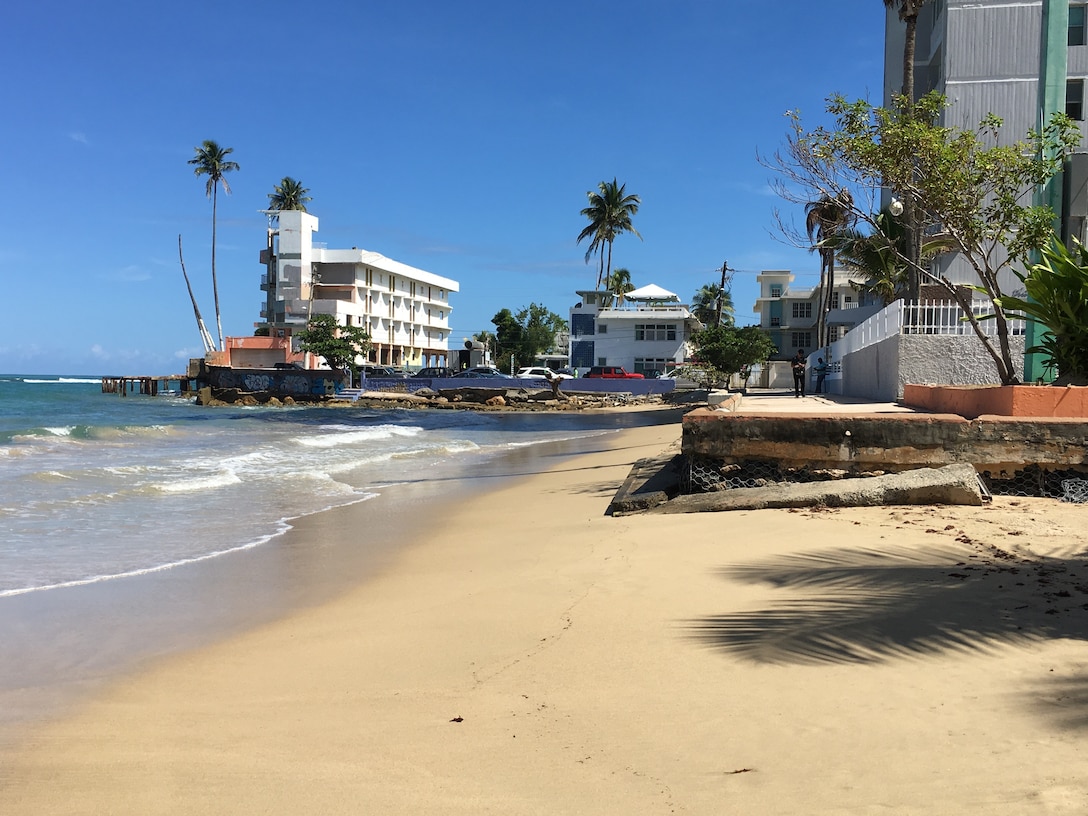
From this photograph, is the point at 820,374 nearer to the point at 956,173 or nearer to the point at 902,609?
the point at 956,173

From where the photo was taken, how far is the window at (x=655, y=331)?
68.5m

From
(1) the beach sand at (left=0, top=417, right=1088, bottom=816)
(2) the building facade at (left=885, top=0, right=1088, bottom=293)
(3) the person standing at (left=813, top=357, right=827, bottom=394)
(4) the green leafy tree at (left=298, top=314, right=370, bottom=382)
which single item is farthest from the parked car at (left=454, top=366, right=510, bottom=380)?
(1) the beach sand at (left=0, top=417, right=1088, bottom=816)

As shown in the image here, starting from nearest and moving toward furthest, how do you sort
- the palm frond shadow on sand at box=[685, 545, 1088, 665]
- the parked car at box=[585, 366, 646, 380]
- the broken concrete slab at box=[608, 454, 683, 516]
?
the palm frond shadow on sand at box=[685, 545, 1088, 665] → the broken concrete slab at box=[608, 454, 683, 516] → the parked car at box=[585, 366, 646, 380]

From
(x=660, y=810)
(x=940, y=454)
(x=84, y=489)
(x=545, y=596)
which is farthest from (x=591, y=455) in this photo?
(x=660, y=810)

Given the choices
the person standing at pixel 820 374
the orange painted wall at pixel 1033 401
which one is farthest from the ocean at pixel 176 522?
the person standing at pixel 820 374

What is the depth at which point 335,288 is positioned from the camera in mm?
73750

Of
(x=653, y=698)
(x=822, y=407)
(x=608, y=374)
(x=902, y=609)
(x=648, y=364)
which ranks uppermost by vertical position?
(x=648, y=364)

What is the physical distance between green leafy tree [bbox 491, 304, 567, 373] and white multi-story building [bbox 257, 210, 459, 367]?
10316 mm

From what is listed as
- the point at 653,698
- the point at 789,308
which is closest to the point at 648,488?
the point at 653,698

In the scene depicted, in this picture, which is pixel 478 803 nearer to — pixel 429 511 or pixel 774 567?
pixel 774 567

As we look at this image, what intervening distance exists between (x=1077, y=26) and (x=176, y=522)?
35431 mm

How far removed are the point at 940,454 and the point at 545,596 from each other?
15.0 feet

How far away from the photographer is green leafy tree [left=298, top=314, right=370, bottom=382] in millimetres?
57969

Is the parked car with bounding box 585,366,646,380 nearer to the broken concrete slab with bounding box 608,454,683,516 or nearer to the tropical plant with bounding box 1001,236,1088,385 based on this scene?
the broken concrete slab with bounding box 608,454,683,516
